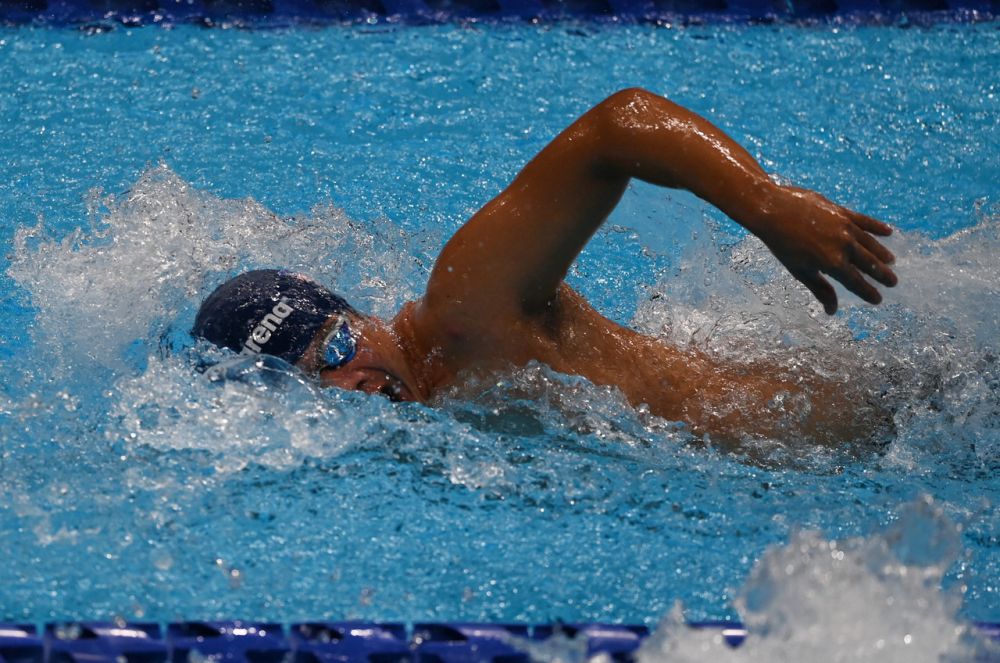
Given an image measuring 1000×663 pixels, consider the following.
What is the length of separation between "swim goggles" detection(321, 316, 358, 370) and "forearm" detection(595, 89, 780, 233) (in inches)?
23.7

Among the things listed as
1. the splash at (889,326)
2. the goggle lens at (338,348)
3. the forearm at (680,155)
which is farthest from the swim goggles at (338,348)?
the splash at (889,326)

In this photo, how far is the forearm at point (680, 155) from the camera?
189cm

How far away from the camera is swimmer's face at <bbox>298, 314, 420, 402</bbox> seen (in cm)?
223

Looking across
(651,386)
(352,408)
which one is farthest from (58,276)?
(651,386)

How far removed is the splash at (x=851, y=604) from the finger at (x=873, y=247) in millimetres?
383

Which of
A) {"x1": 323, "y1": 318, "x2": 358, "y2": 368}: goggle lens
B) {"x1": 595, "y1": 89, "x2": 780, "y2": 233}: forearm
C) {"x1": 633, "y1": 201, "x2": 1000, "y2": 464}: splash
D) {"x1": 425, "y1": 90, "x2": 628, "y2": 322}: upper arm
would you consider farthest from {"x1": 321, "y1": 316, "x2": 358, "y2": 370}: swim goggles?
{"x1": 633, "y1": 201, "x2": 1000, "y2": 464}: splash

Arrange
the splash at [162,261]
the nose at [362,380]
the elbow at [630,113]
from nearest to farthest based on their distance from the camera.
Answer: the elbow at [630,113]
the nose at [362,380]
the splash at [162,261]

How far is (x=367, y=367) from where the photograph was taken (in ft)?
7.36

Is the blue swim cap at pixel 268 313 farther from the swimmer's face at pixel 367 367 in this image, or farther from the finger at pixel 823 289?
the finger at pixel 823 289

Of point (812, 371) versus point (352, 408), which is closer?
point (352, 408)

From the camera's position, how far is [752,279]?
2936 millimetres

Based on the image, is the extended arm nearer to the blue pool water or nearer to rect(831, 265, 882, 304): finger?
rect(831, 265, 882, 304): finger

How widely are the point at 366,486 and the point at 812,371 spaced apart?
93cm

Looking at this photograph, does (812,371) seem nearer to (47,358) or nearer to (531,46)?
(47,358)
